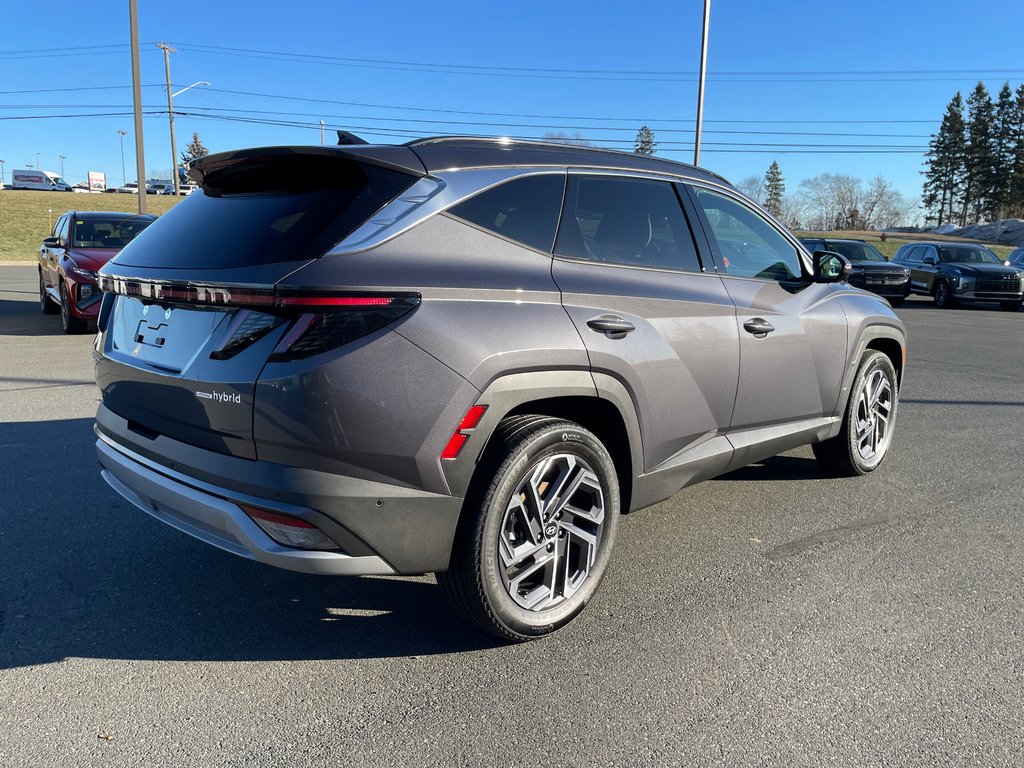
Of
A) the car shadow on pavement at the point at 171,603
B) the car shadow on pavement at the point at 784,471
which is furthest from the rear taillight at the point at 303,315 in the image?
the car shadow on pavement at the point at 784,471

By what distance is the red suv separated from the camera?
10367 millimetres

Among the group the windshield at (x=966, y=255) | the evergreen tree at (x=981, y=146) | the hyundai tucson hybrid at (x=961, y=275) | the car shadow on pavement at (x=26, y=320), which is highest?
the evergreen tree at (x=981, y=146)

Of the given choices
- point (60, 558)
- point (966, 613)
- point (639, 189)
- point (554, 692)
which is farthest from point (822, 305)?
point (60, 558)

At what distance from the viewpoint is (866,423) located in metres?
5.21

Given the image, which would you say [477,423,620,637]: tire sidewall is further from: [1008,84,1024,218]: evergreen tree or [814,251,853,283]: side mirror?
[1008,84,1024,218]: evergreen tree

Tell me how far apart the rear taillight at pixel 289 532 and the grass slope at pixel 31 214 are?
31473 millimetres

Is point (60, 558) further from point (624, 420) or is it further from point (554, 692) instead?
point (624, 420)

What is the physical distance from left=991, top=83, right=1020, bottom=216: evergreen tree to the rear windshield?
10555cm

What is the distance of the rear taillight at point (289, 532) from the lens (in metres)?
2.60

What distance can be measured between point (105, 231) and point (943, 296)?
20.4 meters

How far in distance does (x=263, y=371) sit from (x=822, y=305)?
3.35 meters

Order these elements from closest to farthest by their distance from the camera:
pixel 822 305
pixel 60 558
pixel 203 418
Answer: pixel 203 418 < pixel 60 558 < pixel 822 305

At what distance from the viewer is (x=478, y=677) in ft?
9.35

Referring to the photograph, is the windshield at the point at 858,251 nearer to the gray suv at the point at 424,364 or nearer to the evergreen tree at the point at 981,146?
the gray suv at the point at 424,364
